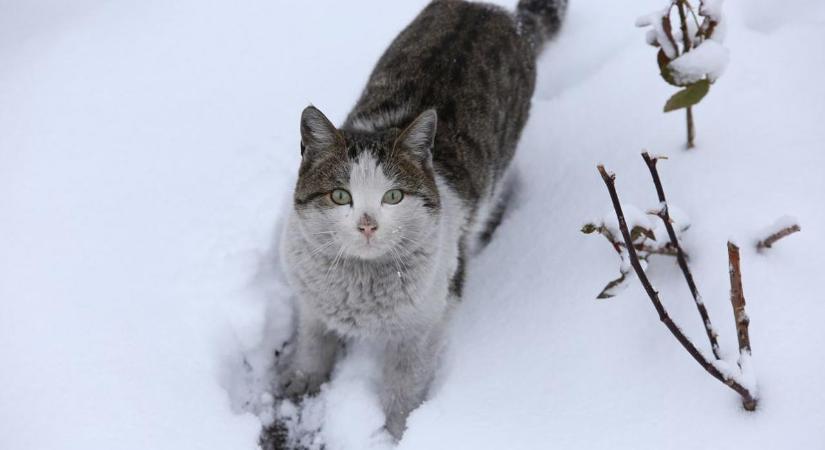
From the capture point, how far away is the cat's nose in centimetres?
219

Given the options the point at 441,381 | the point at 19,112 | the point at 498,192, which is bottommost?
the point at 441,381

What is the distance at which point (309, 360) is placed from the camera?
2830mm

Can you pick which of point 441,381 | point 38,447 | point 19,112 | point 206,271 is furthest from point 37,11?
point 441,381

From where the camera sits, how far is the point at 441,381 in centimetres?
281

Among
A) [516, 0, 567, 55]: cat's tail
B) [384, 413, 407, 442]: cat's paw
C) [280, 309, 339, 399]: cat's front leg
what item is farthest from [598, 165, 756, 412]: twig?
[516, 0, 567, 55]: cat's tail

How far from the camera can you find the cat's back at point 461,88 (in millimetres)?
2885

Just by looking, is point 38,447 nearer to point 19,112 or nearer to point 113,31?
point 19,112

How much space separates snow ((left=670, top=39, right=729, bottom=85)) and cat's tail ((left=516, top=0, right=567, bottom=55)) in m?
1.39

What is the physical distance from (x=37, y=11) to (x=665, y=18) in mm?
3140

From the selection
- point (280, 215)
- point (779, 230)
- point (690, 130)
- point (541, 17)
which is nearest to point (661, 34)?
point (690, 130)

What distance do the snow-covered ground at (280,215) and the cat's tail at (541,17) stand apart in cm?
9

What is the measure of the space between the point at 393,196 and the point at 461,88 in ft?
2.79

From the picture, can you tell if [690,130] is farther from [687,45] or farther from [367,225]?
[367,225]

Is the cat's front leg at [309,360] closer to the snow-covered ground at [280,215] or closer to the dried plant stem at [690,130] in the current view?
the snow-covered ground at [280,215]
